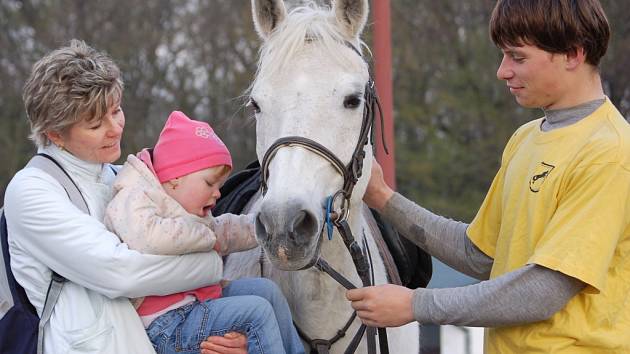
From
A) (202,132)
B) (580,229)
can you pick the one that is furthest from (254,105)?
(580,229)

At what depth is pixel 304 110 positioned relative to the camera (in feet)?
8.34

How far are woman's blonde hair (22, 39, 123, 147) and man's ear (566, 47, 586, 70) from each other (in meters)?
1.32

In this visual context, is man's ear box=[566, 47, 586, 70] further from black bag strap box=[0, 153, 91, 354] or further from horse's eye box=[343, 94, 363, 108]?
black bag strap box=[0, 153, 91, 354]

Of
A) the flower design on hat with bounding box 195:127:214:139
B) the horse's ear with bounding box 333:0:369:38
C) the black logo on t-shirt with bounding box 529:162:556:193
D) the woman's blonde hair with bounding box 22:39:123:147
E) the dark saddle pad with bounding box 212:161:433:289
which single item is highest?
the horse's ear with bounding box 333:0:369:38

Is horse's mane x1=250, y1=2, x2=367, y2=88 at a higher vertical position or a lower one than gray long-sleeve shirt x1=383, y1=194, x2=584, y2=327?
higher

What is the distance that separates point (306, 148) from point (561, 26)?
2.56 ft

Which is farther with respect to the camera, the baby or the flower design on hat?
the flower design on hat

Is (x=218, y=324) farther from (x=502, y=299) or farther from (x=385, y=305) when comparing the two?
(x=502, y=299)

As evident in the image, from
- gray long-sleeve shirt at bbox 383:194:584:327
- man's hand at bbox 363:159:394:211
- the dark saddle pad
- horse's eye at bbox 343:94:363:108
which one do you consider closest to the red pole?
the dark saddle pad

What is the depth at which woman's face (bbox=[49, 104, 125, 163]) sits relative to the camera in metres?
2.50

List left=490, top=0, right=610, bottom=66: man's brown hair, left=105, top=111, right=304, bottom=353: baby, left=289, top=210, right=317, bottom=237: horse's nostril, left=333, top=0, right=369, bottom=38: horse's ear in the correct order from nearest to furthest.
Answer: left=490, top=0, right=610, bottom=66: man's brown hair → left=289, top=210, right=317, bottom=237: horse's nostril → left=105, top=111, right=304, bottom=353: baby → left=333, top=0, right=369, bottom=38: horse's ear

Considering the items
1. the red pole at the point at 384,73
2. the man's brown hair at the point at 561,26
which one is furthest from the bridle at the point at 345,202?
the red pole at the point at 384,73

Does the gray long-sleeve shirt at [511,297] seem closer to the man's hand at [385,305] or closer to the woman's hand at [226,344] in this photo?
the man's hand at [385,305]

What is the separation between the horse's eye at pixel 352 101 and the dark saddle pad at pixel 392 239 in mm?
1035
